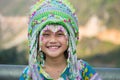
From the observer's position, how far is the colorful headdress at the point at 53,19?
2531mm

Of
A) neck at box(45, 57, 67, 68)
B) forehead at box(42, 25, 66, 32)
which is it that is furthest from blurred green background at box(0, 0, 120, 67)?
forehead at box(42, 25, 66, 32)

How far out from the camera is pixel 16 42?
8922 millimetres

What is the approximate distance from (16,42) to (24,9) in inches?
30.6

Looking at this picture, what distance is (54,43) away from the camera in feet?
8.45

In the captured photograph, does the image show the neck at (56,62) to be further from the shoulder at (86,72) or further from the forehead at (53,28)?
the forehead at (53,28)

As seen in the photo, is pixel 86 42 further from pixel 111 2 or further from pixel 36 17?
pixel 36 17

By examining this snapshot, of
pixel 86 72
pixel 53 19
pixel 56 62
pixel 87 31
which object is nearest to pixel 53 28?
pixel 53 19

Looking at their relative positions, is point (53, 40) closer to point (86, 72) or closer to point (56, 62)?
point (56, 62)

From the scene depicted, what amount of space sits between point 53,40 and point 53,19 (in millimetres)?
134

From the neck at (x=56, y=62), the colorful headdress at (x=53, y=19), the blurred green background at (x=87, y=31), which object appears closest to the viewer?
the colorful headdress at (x=53, y=19)

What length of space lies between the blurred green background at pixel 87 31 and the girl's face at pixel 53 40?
5.88m

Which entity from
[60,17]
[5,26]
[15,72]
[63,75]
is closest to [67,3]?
[60,17]

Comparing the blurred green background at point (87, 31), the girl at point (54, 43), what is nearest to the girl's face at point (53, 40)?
the girl at point (54, 43)

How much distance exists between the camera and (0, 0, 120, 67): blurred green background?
890 cm
